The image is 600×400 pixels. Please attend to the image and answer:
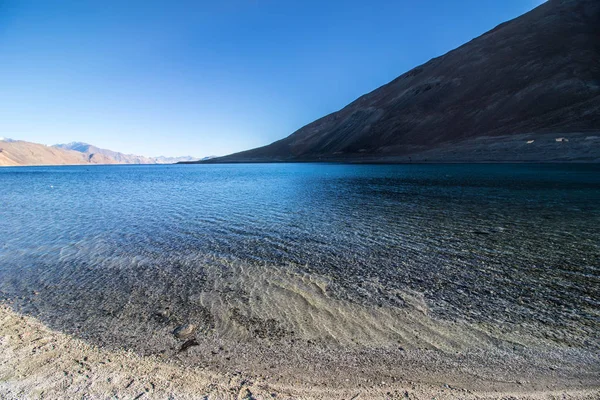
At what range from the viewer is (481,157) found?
2800 inches

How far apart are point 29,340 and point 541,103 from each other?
10112cm

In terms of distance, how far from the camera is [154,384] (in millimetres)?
4734

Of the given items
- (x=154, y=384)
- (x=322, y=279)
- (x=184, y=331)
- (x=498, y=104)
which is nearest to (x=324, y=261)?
(x=322, y=279)

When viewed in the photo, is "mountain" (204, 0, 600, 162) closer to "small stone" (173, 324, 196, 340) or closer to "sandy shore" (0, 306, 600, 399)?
"sandy shore" (0, 306, 600, 399)

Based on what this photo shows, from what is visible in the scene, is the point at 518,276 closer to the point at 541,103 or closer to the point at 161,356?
the point at 161,356

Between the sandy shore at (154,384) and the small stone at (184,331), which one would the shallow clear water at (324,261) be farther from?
the sandy shore at (154,384)

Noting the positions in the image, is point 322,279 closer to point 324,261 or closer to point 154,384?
point 324,261

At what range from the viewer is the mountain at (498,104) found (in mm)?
68000

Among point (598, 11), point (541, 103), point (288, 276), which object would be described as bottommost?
point (288, 276)

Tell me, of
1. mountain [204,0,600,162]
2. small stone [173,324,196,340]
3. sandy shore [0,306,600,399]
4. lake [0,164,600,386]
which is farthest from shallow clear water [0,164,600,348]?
mountain [204,0,600,162]

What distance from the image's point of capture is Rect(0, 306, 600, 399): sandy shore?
4480 millimetres

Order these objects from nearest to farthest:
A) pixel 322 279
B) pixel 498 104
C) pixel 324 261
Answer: pixel 322 279, pixel 324 261, pixel 498 104

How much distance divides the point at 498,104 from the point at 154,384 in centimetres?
10699

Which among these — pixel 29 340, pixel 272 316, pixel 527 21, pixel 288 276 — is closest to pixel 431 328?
pixel 272 316
